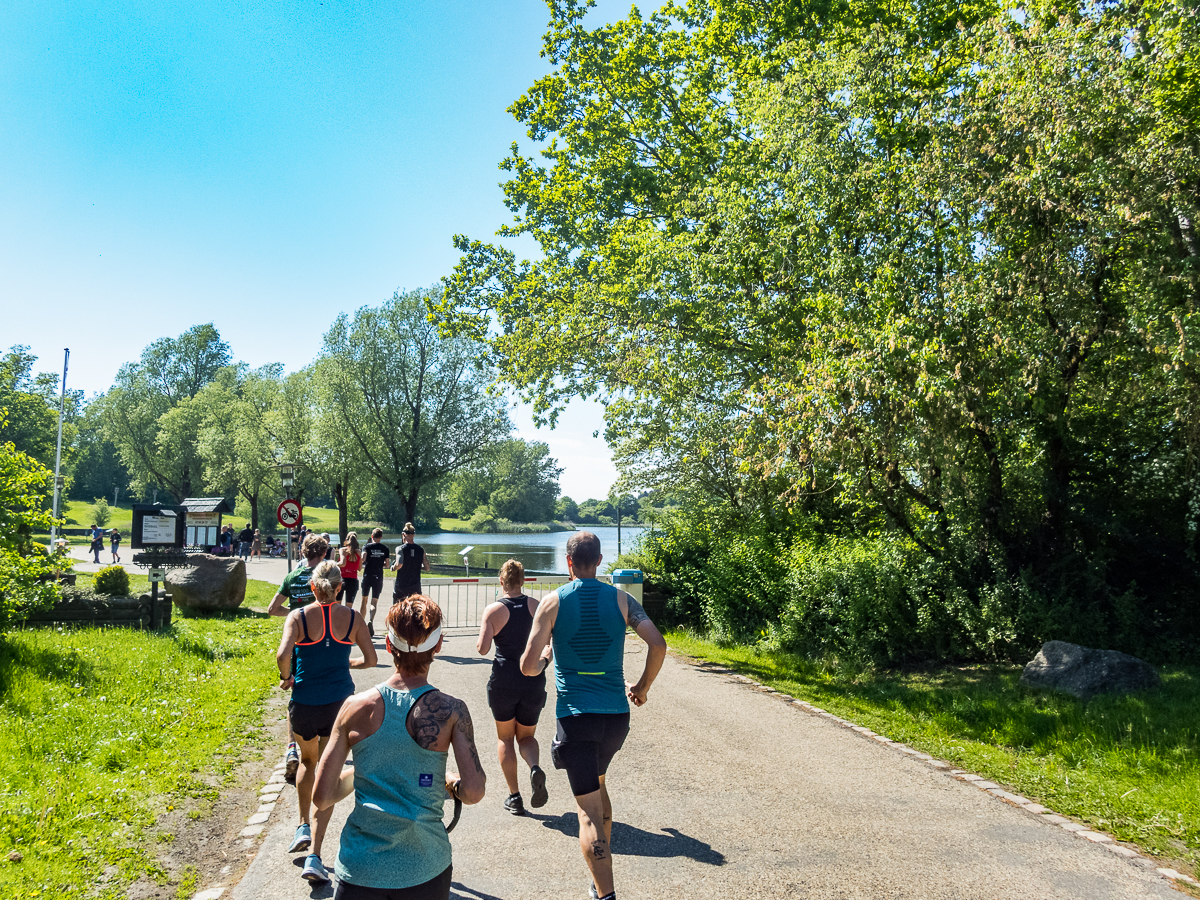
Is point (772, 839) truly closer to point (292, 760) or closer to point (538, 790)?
point (538, 790)

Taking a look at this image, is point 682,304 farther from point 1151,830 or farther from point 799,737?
point 1151,830

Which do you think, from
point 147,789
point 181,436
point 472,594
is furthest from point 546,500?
point 147,789

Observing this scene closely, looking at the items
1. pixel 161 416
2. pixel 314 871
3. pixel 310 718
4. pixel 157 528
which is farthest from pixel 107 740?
pixel 161 416

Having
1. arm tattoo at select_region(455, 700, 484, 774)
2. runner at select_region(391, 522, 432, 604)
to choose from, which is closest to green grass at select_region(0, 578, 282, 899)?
runner at select_region(391, 522, 432, 604)

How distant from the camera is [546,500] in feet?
311

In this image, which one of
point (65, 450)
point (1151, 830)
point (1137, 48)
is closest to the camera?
point (1151, 830)

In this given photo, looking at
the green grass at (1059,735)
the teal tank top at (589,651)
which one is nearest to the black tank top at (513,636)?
the teal tank top at (589,651)

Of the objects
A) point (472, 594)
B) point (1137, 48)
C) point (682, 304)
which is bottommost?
point (472, 594)

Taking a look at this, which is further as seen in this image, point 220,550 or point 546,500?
point 546,500

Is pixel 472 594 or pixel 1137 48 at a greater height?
pixel 1137 48

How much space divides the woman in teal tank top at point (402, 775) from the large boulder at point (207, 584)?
49.3 ft

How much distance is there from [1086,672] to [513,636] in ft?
23.7

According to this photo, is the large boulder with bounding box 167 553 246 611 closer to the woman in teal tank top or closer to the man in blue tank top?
the man in blue tank top

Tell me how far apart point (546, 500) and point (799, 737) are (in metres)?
87.6
